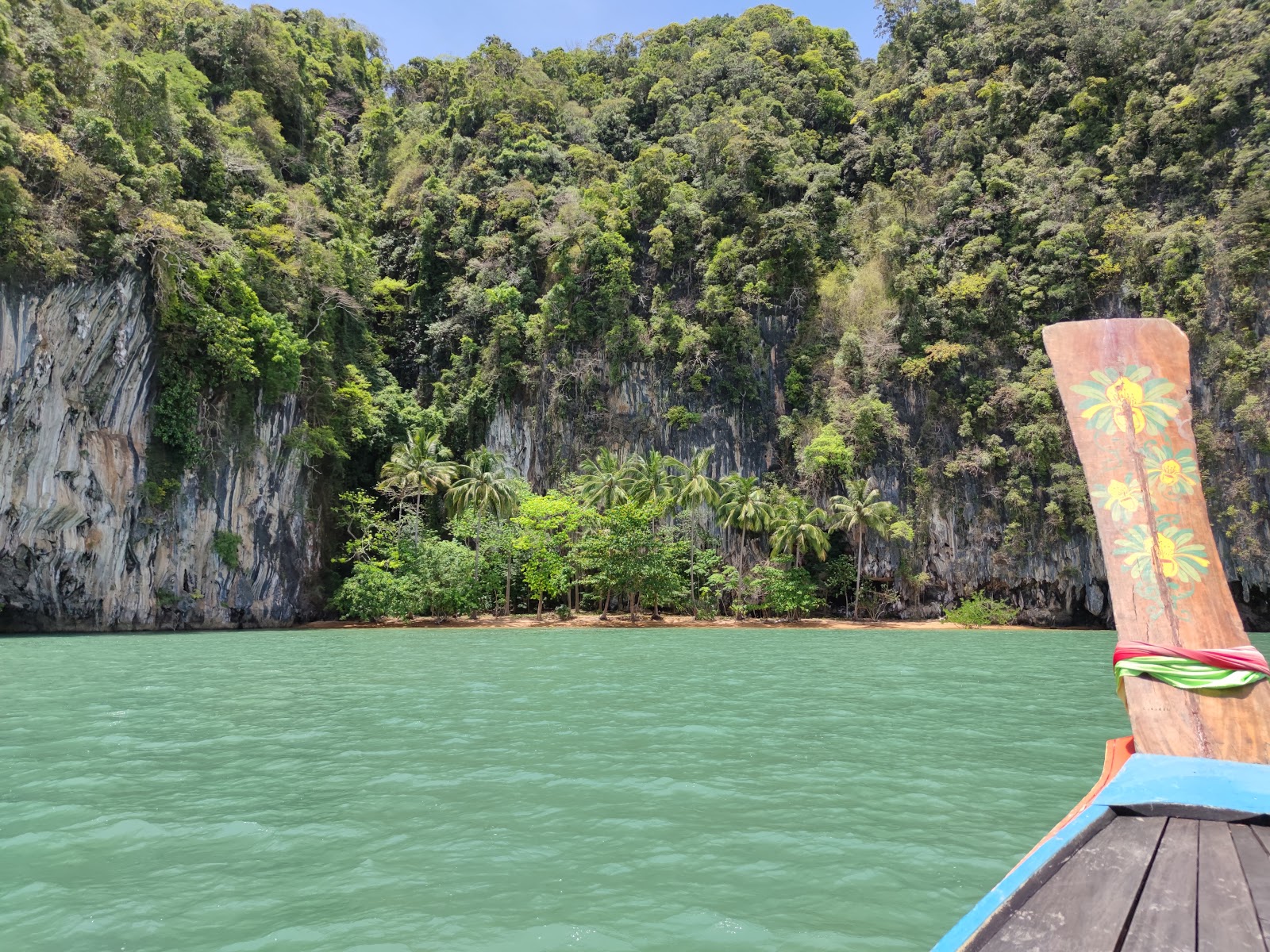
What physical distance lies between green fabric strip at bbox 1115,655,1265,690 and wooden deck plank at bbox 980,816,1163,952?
801 mm

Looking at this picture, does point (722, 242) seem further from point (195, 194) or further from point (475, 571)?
point (195, 194)

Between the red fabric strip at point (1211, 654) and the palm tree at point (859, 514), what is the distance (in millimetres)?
29969

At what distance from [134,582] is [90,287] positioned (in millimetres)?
9497

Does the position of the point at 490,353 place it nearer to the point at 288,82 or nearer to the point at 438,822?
the point at 288,82

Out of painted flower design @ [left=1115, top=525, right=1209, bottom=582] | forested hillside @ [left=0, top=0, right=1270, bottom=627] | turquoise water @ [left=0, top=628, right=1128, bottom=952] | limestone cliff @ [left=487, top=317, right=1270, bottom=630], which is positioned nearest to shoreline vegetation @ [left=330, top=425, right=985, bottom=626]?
limestone cliff @ [left=487, top=317, right=1270, bottom=630]

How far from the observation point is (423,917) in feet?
11.3

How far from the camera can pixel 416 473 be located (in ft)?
107

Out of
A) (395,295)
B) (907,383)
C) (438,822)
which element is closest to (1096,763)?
(438,822)

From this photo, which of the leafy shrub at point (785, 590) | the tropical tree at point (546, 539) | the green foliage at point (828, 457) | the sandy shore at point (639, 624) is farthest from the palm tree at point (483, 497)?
the green foliage at point (828, 457)

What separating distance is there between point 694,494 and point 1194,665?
1195 inches

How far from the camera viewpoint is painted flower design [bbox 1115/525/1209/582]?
3.03 meters

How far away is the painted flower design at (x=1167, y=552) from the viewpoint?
3029mm

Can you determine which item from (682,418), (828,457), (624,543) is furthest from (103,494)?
(828,457)

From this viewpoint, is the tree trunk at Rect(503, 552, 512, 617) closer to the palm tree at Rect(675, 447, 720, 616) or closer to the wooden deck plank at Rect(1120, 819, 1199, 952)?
the palm tree at Rect(675, 447, 720, 616)
